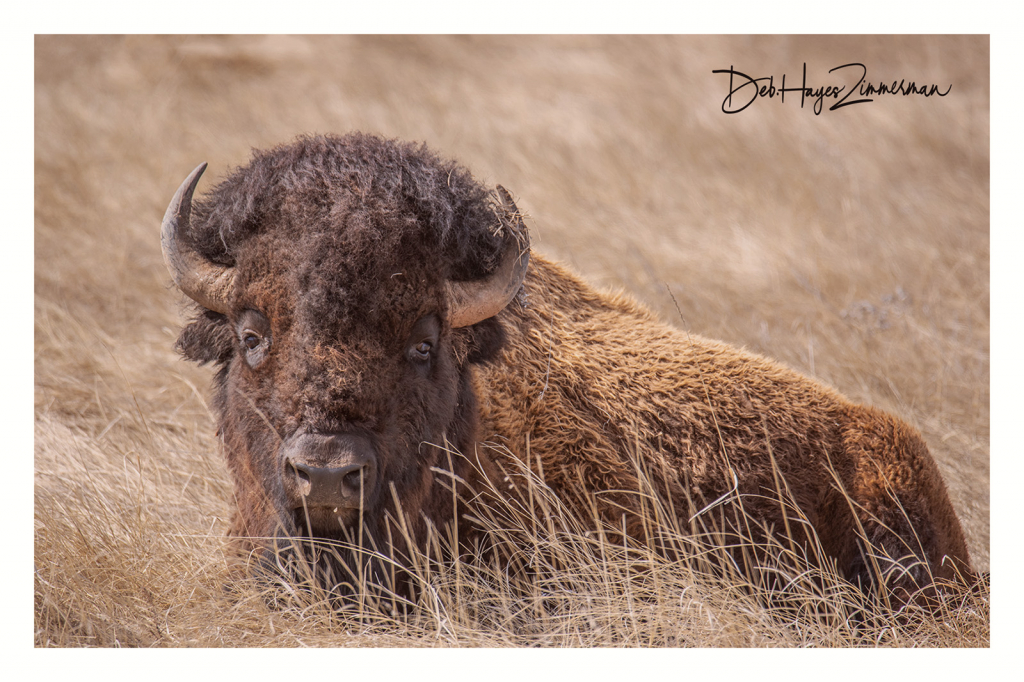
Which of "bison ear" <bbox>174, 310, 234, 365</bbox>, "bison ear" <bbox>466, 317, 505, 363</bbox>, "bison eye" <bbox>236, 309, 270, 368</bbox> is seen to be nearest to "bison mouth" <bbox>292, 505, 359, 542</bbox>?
"bison eye" <bbox>236, 309, 270, 368</bbox>

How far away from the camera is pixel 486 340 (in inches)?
138

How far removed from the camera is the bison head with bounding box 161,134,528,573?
9.37ft

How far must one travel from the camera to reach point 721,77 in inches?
371

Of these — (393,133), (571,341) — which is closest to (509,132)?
(393,133)

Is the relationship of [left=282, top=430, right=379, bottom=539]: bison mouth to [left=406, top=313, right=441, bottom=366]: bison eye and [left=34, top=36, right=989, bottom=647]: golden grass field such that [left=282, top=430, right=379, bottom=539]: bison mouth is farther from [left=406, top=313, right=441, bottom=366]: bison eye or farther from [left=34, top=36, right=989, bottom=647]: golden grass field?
[left=34, top=36, right=989, bottom=647]: golden grass field

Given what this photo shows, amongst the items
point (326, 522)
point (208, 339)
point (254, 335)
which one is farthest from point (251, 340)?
point (326, 522)

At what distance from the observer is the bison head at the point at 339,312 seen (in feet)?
9.37

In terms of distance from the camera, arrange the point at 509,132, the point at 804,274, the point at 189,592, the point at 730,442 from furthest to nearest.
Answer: the point at 509,132 < the point at 804,274 < the point at 730,442 < the point at 189,592

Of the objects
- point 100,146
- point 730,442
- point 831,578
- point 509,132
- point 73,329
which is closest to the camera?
point 831,578

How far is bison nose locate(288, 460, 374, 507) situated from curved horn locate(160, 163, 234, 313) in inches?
29.5

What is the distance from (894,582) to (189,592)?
311 cm

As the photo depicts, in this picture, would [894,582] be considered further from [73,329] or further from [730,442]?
[73,329]
